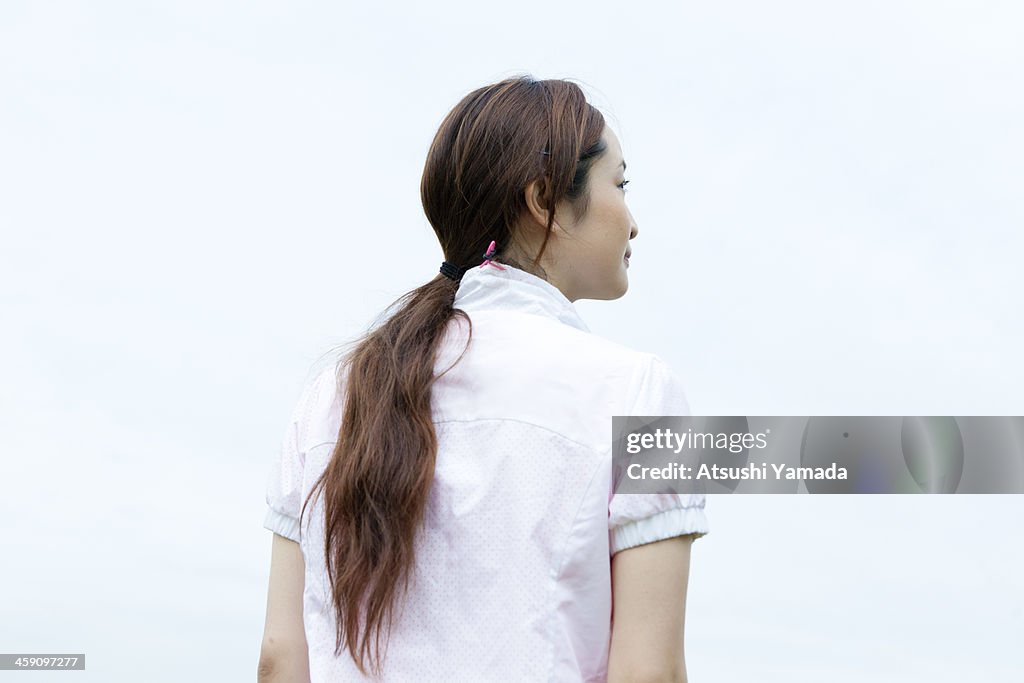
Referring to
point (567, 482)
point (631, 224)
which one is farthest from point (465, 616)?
point (631, 224)

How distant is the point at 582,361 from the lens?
143 cm

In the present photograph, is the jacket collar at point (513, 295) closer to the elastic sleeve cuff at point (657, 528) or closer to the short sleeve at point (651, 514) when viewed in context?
the short sleeve at point (651, 514)

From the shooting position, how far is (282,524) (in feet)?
5.18

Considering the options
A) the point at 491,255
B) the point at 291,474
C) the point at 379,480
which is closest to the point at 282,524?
the point at 291,474

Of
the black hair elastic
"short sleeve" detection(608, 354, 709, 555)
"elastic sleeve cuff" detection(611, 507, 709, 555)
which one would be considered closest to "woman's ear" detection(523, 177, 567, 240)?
the black hair elastic

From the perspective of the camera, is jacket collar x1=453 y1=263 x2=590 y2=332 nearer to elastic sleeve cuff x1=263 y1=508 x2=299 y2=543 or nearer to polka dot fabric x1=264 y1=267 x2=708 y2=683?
polka dot fabric x1=264 y1=267 x2=708 y2=683

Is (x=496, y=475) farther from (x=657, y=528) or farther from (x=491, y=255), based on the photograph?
(x=491, y=255)

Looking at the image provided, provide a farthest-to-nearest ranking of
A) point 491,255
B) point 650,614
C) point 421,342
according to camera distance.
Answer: point 491,255 → point 421,342 → point 650,614

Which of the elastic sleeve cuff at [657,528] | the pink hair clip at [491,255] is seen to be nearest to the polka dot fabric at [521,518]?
the elastic sleeve cuff at [657,528]

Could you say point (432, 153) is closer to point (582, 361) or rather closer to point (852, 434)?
point (582, 361)

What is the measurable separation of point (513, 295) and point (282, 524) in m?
0.47

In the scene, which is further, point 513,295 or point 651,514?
point 513,295

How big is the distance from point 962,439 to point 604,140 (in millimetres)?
1491

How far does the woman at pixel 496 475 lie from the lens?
1.33 m
